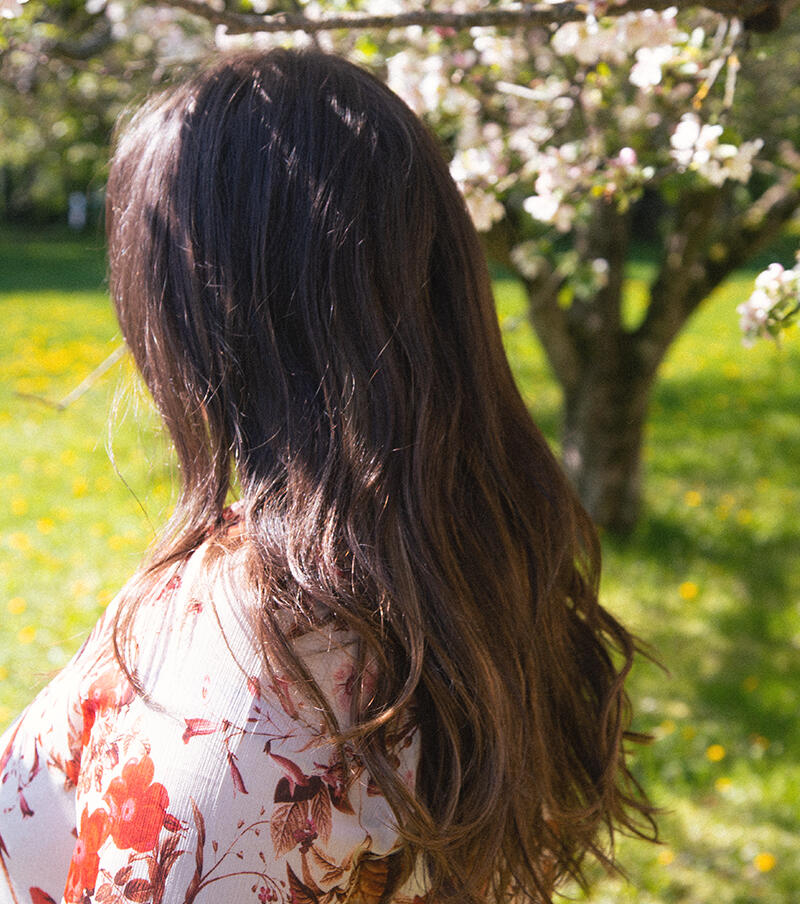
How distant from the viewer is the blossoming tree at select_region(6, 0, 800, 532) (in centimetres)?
157

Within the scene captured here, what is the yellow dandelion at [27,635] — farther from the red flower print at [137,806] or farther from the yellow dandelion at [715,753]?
the red flower print at [137,806]

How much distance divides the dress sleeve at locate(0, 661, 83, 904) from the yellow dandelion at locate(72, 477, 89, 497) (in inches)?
175

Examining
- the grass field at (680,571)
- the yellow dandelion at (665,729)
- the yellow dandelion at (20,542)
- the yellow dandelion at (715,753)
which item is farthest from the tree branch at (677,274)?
the yellow dandelion at (20,542)

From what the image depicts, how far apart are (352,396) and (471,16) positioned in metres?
0.78

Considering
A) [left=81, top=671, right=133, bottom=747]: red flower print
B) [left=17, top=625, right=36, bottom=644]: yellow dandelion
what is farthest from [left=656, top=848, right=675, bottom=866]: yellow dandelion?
[left=17, top=625, right=36, bottom=644]: yellow dandelion

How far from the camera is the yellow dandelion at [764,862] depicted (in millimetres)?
2592

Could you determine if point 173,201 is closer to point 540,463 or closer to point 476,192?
point 540,463

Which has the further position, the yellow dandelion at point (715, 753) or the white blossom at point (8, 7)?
the yellow dandelion at point (715, 753)

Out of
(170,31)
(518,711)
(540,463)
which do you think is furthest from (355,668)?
(170,31)

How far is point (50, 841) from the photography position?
994 mm

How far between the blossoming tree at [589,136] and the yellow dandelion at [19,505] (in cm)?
255

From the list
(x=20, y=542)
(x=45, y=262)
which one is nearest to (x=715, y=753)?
(x=20, y=542)

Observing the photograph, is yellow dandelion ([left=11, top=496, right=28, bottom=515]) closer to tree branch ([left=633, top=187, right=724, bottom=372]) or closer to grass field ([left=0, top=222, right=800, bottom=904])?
grass field ([left=0, top=222, right=800, bottom=904])

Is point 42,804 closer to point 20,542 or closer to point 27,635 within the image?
point 27,635
